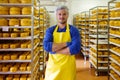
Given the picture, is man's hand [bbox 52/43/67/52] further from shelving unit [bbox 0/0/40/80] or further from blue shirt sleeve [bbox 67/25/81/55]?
shelving unit [bbox 0/0/40/80]

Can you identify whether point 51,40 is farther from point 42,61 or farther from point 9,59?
point 42,61

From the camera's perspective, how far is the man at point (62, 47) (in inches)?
112

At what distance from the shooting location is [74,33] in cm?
290

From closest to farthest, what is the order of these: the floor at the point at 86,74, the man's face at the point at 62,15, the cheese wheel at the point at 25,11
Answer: the man's face at the point at 62,15, the cheese wheel at the point at 25,11, the floor at the point at 86,74

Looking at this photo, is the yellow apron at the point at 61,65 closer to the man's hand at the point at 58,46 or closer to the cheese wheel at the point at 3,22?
the man's hand at the point at 58,46

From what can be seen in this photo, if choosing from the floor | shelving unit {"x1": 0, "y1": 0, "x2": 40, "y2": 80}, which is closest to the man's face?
shelving unit {"x1": 0, "y1": 0, "x2": 40, "y2": 80}

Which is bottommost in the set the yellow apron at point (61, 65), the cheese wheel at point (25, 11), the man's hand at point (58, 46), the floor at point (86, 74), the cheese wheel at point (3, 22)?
the floor at point (86, 74)

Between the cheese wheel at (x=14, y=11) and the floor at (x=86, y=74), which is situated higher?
the cheese wheel at (x=14, y=11)

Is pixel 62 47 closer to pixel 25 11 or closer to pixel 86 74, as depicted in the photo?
pixel 25 11

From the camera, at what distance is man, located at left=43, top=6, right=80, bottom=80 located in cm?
283

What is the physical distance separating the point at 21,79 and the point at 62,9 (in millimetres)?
2471

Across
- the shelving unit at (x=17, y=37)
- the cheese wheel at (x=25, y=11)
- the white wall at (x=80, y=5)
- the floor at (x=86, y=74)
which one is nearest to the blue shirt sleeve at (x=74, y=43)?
the shelving unit at (x=17, y=37)

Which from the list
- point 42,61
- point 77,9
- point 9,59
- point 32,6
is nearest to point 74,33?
point 32,6

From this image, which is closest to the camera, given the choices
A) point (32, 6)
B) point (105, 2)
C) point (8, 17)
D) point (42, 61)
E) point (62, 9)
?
point (62, 9)
